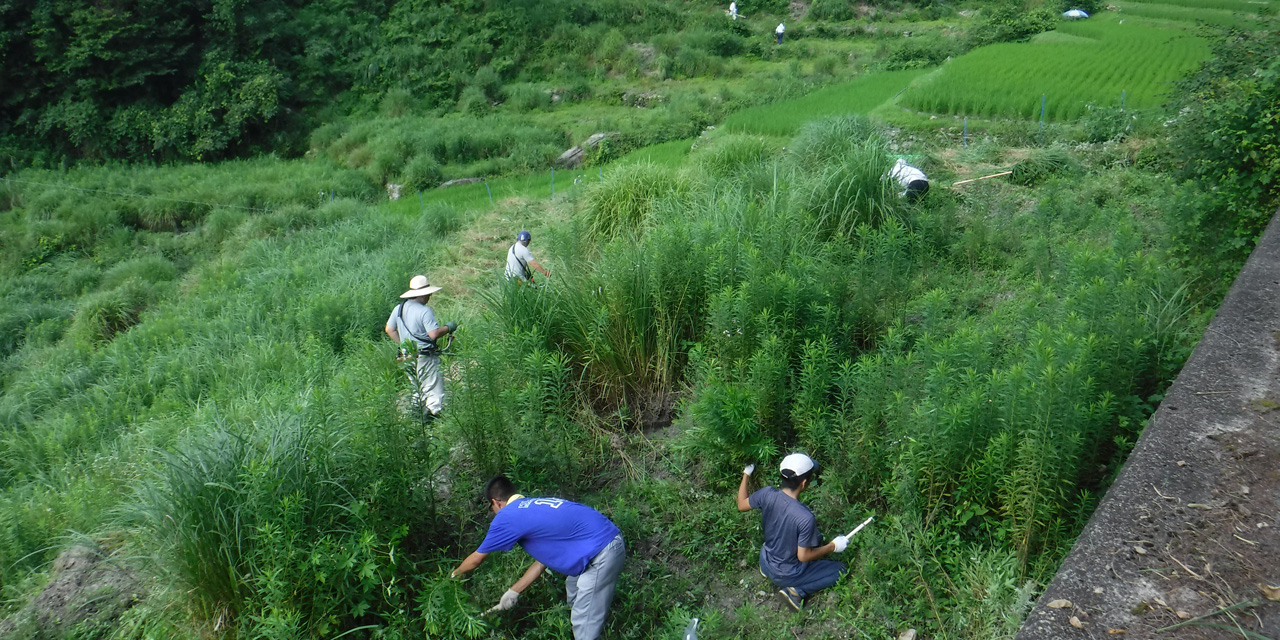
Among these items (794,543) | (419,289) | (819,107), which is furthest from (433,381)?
(819,107)

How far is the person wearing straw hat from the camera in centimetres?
678

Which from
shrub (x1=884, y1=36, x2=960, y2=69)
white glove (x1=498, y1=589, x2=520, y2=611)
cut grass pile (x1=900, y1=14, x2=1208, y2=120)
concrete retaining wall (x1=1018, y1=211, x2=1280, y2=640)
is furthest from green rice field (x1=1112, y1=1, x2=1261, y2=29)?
white glove (x1=498, y1=589, x2=520, y2=611)

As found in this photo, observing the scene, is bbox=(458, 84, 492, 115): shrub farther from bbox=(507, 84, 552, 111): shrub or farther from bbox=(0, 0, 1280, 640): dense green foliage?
bbox=(0, 0, 1280, 640): dense green foliage

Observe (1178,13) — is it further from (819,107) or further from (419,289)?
(419,289)

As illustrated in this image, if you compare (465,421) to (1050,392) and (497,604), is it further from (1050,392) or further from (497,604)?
(1050,392)

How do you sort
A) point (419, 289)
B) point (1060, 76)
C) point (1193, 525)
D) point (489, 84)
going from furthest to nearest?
point (489, 84) < point (1060, 76) < point (419, 289) < point (1193, 525)

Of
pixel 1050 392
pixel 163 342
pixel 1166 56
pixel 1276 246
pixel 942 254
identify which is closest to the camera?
pixel 1050 392

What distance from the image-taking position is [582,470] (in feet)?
18.7

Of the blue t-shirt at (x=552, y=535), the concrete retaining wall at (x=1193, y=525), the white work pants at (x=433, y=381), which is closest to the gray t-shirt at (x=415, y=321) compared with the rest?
the white work pants at (x=433, y=381)

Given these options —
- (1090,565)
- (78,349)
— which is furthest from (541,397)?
(78,349)

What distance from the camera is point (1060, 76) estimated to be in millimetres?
15398

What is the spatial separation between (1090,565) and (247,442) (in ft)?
13.6

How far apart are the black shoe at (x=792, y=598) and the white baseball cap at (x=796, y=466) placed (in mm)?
622

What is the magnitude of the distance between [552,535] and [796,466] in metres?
1.39
